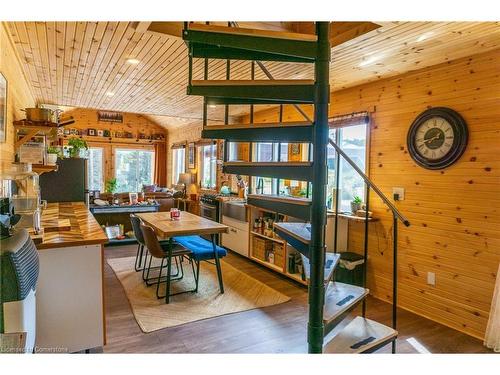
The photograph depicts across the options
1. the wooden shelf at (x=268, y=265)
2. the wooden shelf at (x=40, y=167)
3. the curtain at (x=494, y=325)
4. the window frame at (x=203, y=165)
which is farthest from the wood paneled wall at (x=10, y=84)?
the window frame at (x=203, y=165)

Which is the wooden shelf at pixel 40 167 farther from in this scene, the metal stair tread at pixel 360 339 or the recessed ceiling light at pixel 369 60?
the recessed ceiling light at pixel 369 60

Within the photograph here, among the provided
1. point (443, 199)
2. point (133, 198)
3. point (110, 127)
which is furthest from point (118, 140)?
point (443, 199)

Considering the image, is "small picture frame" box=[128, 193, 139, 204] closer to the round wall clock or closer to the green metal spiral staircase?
the green metal spiral staircase

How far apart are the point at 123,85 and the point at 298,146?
8.37 ft

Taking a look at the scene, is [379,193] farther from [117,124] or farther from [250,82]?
[117,124]

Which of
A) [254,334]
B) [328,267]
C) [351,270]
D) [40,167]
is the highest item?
[40,167]

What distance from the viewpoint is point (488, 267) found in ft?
9.12

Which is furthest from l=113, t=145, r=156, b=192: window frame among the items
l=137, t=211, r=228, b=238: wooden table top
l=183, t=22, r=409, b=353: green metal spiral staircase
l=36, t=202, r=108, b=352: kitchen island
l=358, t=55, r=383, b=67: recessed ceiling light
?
l=183, t=22, r=409, b=353: green metal spiral staircase

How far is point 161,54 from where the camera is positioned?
3.14 meters

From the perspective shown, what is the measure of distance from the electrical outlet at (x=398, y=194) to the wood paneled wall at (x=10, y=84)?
361 cm

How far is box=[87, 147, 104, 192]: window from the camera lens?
31.8 feet

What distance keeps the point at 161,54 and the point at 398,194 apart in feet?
9.09
